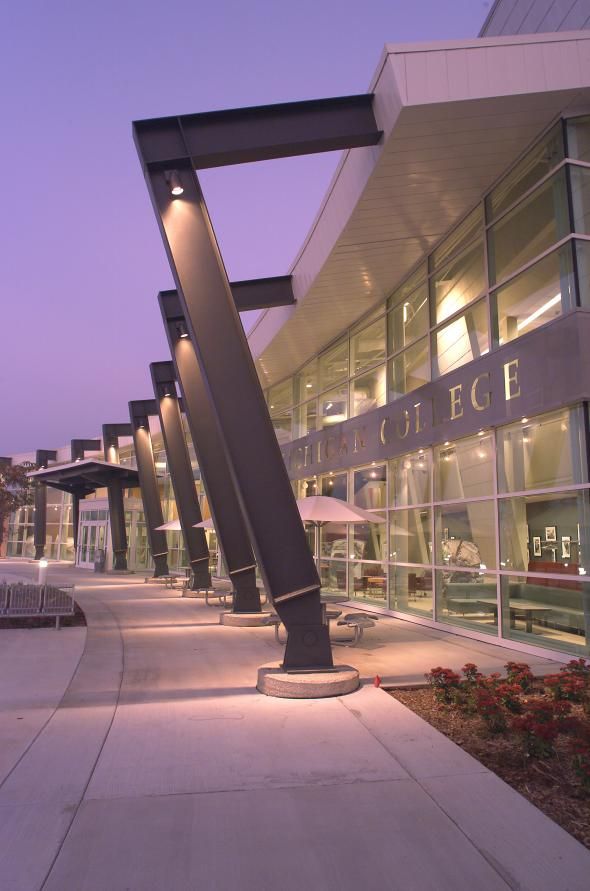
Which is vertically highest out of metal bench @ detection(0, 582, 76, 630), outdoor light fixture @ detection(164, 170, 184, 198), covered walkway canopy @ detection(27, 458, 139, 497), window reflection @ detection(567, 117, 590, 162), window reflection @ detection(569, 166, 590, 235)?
window reflection @ detection(567, 117, 590, 162)

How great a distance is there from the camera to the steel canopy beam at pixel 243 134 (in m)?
8.59

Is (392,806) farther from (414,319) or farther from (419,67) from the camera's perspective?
(414,319)

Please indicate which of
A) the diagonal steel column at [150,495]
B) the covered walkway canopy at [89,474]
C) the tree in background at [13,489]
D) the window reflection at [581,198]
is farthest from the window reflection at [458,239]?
the tree in background at [13,489]

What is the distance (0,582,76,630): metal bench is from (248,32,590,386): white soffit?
915 cm

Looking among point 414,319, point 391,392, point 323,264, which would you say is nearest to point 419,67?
point 323,264

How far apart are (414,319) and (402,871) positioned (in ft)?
43.9

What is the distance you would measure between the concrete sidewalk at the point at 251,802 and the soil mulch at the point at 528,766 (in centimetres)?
15

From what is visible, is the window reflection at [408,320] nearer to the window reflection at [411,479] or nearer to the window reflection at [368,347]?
the window reflection at [368,347]

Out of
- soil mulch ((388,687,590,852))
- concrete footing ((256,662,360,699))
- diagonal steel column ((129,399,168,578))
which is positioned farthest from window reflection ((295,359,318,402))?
soil mulch ((388,687,590,852))

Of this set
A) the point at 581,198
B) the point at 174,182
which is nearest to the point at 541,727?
the point at 174,182

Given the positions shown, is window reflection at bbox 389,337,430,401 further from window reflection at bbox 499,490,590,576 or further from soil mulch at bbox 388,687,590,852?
soil mulch at bbox 388,687,590,852

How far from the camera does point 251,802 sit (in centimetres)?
445

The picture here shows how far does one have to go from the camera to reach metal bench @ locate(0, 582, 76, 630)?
44.4ft

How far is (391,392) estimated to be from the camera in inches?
650
